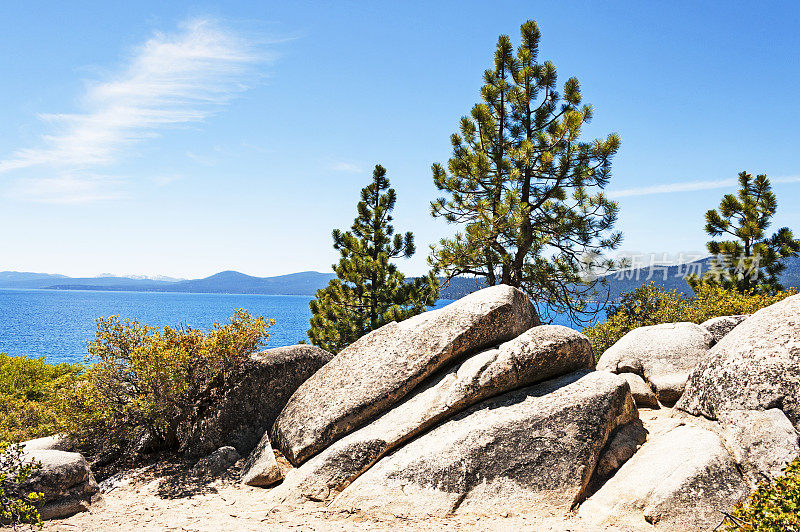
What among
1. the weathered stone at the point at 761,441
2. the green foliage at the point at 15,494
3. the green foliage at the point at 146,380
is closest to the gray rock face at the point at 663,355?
the weathered stone at the point at 761,441

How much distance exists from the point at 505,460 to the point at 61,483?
9486mm

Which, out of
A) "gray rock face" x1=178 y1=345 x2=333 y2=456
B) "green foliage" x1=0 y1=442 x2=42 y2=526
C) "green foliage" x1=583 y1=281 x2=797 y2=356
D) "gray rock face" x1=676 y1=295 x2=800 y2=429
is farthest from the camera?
"green foliage" x1=583 y1=281 x2=797 y2=356

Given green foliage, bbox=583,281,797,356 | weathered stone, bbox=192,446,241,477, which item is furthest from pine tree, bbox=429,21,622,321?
weathered stone, bbox=192,446,241,477

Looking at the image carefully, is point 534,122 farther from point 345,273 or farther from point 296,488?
point 296,488

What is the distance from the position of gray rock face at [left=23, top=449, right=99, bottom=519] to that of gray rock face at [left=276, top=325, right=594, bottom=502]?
4267 millimetres

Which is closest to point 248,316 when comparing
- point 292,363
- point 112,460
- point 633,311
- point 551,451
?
point 292,363

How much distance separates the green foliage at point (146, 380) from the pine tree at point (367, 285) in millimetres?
13301

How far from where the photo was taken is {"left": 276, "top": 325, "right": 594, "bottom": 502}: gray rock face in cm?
1109

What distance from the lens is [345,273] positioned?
28.2 metres

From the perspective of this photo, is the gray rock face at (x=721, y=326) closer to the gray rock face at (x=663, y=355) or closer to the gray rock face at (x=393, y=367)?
the gray rock face at (x=663, y=355)

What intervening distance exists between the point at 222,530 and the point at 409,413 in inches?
181

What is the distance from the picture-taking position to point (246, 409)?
14.0 metres

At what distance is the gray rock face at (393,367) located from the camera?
12.2 m

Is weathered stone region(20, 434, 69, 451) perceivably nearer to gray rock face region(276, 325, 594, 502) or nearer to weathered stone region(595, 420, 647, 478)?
gray rock face region(276, 325, 594, 502)
